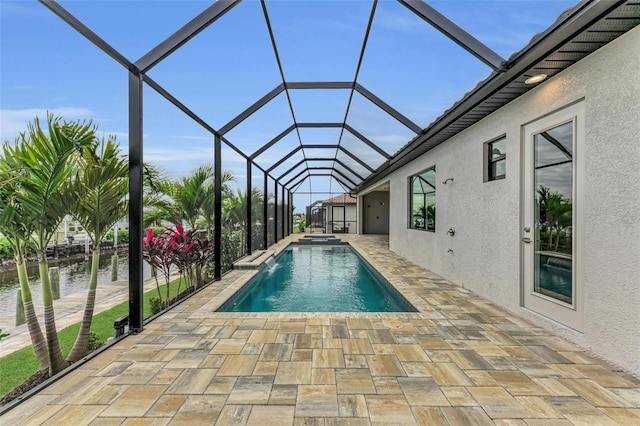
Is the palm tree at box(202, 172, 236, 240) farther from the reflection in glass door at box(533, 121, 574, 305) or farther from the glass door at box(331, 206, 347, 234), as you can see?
the glass door at box(331, 206, 347, 234)

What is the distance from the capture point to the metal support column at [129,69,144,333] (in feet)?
10.5

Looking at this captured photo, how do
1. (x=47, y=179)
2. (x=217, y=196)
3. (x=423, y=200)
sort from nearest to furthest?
(x=47, y=179)
(x=217, y=196)
(x=423, y=200)

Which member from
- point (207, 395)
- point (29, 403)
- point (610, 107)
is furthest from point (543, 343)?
point (29, 403)

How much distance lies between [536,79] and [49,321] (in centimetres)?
494

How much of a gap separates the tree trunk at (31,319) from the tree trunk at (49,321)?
55mm

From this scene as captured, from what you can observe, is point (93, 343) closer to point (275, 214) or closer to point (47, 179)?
point (47, 179)

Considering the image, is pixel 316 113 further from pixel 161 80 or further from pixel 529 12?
pixel 529 12

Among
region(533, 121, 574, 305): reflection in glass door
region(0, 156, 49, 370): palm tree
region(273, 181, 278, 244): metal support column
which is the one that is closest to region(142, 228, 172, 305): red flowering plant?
region(0, 156, 49, 370): palm tree

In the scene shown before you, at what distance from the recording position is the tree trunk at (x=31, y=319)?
→ 93.0 inches

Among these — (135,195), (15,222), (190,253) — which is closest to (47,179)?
(15,222)

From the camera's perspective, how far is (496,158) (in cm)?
441

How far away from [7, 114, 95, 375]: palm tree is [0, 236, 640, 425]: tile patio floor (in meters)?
0.69

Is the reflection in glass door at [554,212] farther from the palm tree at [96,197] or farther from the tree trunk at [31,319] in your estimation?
the tree trunk at [31,319]

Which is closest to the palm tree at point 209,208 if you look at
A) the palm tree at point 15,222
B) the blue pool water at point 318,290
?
the blue pool water at point 318,290
